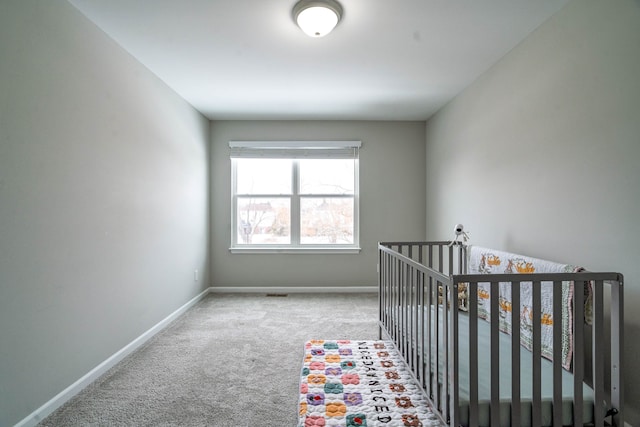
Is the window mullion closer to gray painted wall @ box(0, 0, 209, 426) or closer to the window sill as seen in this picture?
the window sill

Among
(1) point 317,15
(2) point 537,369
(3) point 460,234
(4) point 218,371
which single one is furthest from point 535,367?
(1) point 317,15

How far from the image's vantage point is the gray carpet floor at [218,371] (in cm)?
166

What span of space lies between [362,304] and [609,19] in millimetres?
2991

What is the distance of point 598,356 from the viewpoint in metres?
1.31

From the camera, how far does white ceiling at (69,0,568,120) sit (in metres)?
1.87

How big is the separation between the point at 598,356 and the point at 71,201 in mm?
2680

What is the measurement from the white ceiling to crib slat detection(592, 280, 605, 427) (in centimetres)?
159

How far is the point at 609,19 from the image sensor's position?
5.12 feet

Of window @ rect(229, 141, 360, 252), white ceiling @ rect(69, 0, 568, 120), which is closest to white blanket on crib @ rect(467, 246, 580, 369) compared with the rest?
white ceiling @ rect(69, 0, 568, 120)

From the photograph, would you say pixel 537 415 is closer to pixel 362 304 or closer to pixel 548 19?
pixel 548 19

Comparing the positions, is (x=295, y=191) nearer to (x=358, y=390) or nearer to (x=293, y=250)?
(x=293, y=250)

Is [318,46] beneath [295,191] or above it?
above

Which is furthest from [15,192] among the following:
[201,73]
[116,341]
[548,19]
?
[548,19]

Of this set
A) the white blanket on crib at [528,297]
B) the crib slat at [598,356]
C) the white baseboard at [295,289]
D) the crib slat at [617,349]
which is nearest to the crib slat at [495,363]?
the white blanket on crib at [528,297]
